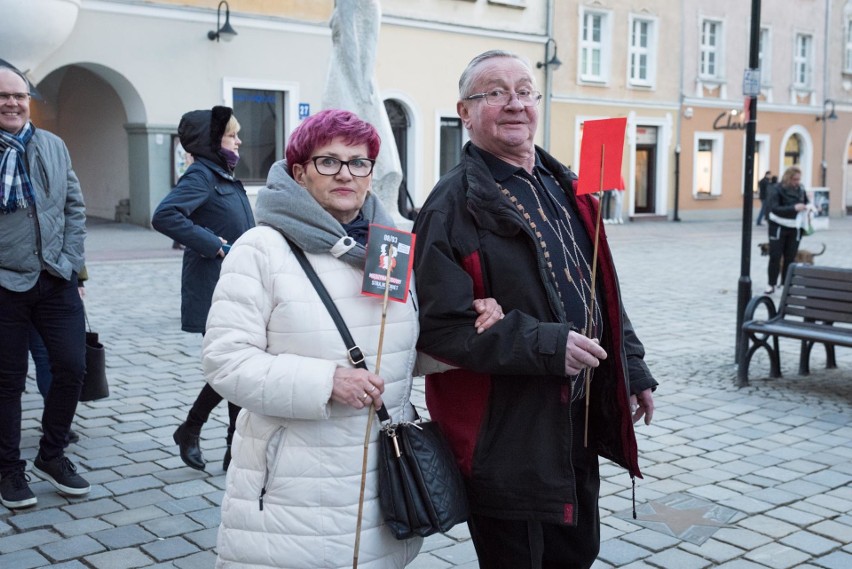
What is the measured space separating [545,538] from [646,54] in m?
29.5

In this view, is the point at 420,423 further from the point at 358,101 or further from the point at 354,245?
the point at 358,101

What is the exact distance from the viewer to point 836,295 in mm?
7457

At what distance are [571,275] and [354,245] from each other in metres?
0.66

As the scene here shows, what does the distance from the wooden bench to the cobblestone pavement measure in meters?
0.22

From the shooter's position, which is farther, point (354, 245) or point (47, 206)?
point (47, 206)

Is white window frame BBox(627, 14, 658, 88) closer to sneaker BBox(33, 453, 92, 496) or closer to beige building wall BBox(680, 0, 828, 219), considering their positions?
beige building wall BBox(680, 0, 828, 219)

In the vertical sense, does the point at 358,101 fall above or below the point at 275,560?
above

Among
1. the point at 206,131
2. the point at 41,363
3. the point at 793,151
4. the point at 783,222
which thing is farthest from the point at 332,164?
the point at 793,151

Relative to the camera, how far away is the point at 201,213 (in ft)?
17.0

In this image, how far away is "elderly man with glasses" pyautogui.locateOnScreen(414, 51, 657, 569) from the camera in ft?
8.73

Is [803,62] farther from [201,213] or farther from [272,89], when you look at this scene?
[201,213]

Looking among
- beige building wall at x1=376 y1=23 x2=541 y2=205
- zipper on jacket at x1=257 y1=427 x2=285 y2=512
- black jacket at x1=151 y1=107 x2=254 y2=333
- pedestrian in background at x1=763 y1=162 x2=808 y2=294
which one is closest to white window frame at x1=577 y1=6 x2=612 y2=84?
beige building wall at x1=376 y1=23 x2=541 y2=205

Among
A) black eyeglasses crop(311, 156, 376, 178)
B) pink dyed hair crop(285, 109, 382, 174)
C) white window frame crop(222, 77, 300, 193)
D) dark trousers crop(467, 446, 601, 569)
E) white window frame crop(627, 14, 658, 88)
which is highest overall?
white window frame crop(627, 14, 658, 88)

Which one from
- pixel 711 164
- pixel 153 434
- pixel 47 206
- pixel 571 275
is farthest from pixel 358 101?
pixel 711 164
